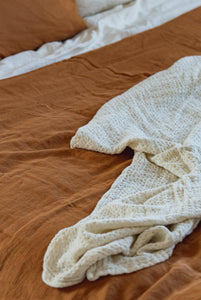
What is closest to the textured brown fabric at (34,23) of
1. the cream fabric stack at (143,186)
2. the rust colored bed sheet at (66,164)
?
the rust colored bed sheet at (66,164)

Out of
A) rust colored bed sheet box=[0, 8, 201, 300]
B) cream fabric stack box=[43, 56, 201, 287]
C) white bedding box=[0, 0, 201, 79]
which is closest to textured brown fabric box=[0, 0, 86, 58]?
white bedding box=[0, 0, 201, 79]

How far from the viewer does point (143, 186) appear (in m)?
0.98

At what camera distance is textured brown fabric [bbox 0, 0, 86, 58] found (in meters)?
1.77

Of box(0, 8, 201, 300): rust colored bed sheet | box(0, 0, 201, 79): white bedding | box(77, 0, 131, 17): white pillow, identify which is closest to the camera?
box(0, 8, 201, 300): rust colored bed sheet

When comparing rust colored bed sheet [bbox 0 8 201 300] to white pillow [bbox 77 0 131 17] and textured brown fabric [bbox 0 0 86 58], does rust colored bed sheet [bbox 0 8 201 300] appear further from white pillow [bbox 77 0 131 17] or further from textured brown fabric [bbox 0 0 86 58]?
white pillow [bbox 77 0 131 17]

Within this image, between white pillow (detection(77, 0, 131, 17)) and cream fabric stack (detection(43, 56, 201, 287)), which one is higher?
white pillow (detection(77, 0, 131, 17))

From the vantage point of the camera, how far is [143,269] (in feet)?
2.52

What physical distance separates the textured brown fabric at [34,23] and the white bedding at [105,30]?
3 cm

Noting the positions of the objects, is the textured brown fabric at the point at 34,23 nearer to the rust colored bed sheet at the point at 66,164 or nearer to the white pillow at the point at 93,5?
the white pillow at the point at 93,5

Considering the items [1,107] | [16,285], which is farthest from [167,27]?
[16,285]

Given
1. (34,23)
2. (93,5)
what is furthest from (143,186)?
(93,5)

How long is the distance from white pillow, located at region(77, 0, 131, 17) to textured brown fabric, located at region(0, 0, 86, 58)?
120 millimetres

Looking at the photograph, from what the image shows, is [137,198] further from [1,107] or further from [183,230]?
[1,107]

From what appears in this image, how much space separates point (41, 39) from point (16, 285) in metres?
1.32
